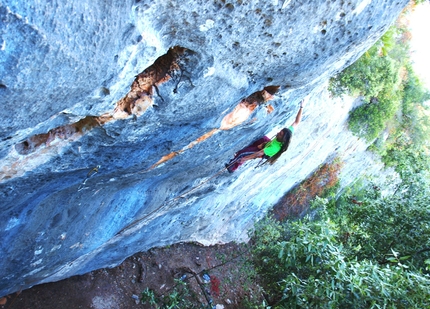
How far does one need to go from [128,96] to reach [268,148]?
2978 millimetres

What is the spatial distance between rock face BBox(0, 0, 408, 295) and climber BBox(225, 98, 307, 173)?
0.87 feet

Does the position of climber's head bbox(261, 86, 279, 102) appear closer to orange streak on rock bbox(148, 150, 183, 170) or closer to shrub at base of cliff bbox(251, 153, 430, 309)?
orange streak on rock bbox(148, 150, 183, 170)

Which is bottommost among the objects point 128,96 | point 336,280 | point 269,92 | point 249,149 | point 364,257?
point 364,257

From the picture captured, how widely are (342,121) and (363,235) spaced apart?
14.1 ft

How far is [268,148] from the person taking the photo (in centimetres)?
539

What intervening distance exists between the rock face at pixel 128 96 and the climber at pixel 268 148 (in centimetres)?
27

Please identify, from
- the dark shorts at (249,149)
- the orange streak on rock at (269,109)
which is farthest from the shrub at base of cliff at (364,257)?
the orange streak on rock at (269,109)

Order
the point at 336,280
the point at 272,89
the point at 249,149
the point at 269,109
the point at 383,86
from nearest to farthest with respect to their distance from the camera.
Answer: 1. the point at 272,89
2. the point at 336,280
3. the point at 269,109
4. the point at 249,149
5. the point at 383,86

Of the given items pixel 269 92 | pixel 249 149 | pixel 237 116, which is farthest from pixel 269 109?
pixel 249 149

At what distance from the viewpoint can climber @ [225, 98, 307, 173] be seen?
5293mm

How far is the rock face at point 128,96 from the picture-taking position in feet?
6.57

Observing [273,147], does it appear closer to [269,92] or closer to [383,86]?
[269,92]

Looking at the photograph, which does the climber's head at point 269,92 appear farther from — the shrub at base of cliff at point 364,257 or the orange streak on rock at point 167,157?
the shrub at base of cliff at point 364,257

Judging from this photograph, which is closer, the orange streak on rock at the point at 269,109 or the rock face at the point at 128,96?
the rock face at the point at 128,96
